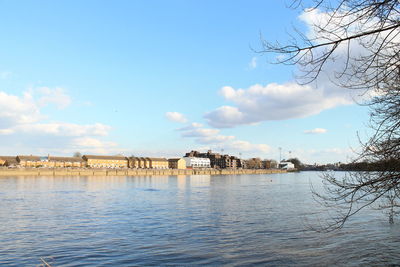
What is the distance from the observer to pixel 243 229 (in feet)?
71.9

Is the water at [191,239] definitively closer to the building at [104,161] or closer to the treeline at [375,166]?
the treeline at [375,166]

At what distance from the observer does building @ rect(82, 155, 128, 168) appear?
181 m

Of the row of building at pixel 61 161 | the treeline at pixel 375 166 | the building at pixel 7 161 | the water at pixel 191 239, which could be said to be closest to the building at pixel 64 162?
the row of building at pixel 61 161

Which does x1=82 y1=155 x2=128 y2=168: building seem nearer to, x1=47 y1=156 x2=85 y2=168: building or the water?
x1=47 y1=156 x2=85 y2=168: building

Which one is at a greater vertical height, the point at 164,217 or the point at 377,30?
the point at 377,30

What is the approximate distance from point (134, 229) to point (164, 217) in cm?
536

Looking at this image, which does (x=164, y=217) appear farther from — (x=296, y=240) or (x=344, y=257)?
Result: (x=344, y=257)

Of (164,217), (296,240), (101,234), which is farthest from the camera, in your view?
(164,217)

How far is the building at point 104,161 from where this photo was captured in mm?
181000

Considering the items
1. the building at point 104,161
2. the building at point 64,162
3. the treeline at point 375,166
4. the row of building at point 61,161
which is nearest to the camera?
the treeline at point 375,166

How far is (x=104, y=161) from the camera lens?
188 meters

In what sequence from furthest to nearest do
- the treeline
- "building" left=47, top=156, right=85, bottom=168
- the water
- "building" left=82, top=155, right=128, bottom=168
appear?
1. "building" left=82, top=155, right=128, bottom=168
2. "building" left=47, top=156, right=85, bottom=168
3. the water
4. the treeline

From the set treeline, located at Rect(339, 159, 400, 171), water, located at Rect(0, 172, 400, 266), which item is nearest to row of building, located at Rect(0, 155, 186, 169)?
water, located at Rect(0, 172, 400, 266)

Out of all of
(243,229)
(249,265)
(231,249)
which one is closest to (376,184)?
(249,265)
